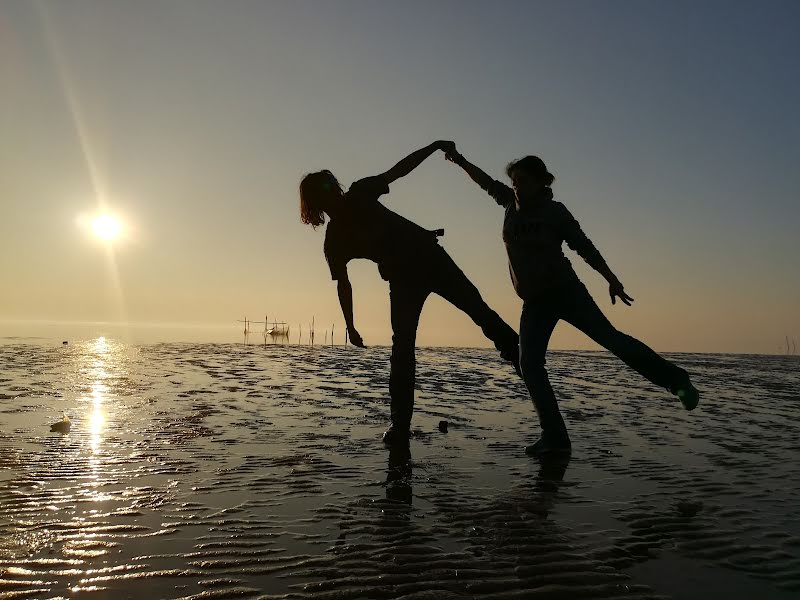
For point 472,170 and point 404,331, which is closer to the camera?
point 404,331

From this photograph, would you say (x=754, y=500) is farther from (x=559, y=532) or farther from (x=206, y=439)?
(x=206, y=439)

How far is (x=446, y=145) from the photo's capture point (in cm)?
607

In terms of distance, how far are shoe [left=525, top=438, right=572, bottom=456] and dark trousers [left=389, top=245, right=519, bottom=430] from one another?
1146 mm

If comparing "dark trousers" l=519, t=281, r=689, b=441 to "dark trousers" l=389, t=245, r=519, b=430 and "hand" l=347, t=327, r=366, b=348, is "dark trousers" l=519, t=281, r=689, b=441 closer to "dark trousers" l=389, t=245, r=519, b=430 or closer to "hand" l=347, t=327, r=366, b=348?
"dark trousers" l=389, t=245, r=519, b=430

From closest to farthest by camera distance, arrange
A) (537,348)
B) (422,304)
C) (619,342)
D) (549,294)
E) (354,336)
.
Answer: (619,342) < (549,294) < (537,348) < (422,304) < (354,336)

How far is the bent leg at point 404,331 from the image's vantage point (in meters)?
5.81

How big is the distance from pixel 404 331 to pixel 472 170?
1869 millimetres

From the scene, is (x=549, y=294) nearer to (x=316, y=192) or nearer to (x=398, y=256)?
(x=398, y=256)

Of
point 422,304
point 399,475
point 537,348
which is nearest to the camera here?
point 399,475

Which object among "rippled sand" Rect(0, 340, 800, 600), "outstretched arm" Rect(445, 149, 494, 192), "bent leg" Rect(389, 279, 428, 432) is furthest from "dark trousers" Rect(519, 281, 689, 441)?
"outstretched arm" Rect(445, 149, 494, 192)

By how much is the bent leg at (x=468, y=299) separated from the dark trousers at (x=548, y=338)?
0.39 meters

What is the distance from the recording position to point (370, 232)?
18.9ft

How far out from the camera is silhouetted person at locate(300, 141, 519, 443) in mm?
5707

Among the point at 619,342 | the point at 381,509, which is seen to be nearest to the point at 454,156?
the point at 619,342
